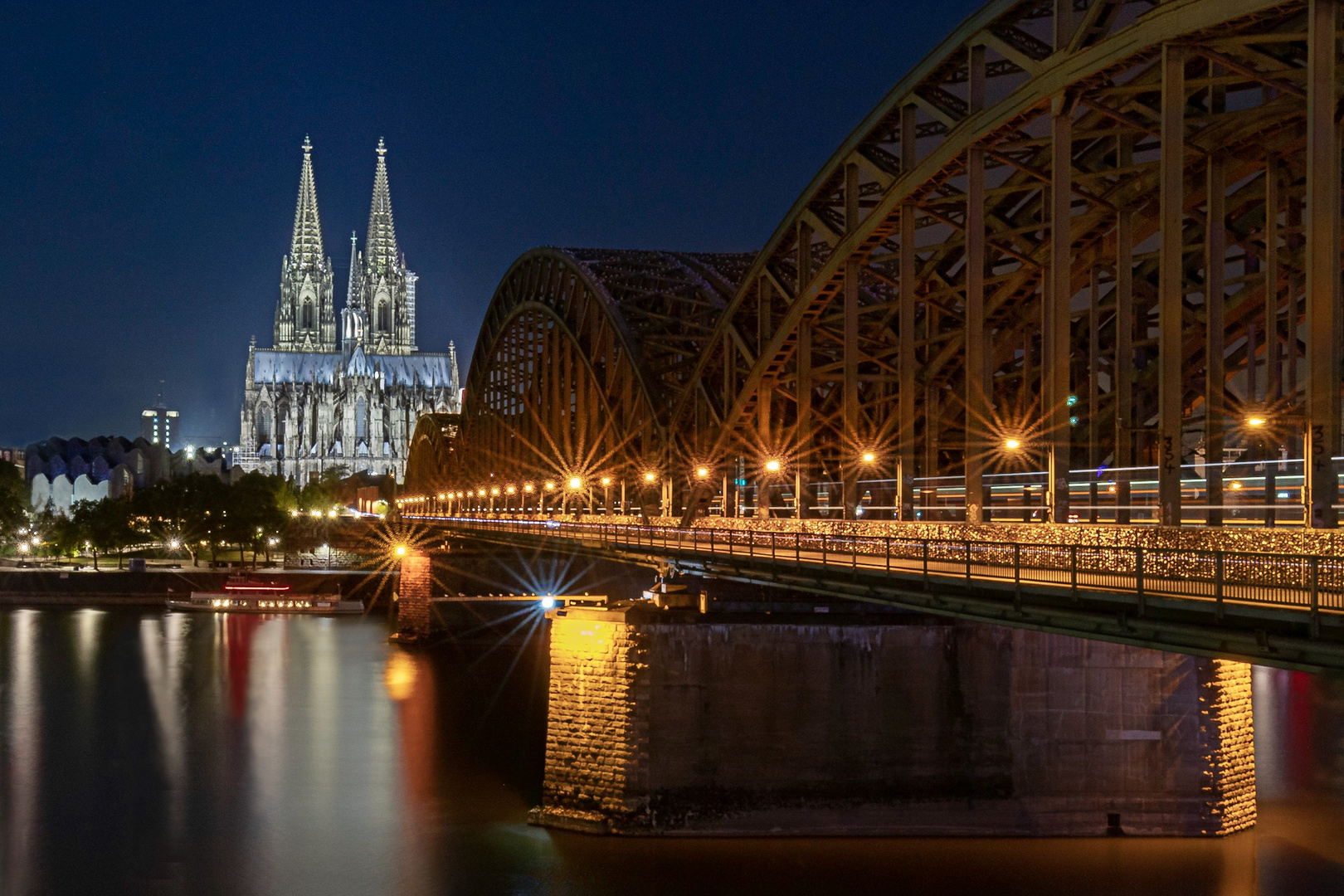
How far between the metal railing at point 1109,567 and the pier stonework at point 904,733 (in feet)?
7.86

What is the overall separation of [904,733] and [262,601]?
76.7 meters

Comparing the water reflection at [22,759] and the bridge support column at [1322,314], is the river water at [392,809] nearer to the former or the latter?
the water reflection at [22,759]

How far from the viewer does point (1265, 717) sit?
46375 mm

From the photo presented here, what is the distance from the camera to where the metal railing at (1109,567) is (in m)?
17.1

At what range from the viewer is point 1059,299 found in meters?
27.4

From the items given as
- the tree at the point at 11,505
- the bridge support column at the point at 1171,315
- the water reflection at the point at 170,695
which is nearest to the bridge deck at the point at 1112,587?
the bridge support column at the point at 1171,315

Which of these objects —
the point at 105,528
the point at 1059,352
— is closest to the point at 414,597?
the point at 105,528

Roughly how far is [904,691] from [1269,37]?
13743mm

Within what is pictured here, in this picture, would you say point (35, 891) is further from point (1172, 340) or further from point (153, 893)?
point (1172, 340)

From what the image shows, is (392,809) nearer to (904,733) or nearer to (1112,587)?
(904,733)

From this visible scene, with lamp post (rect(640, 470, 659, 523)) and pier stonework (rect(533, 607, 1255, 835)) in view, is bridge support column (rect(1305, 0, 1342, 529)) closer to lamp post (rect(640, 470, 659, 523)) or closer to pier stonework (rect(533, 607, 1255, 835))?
pier stonework (rect(533, 607, 1255, 835))

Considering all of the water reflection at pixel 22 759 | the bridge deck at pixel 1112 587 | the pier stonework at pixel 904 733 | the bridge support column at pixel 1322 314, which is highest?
the bridge support column at pixel 1322 314

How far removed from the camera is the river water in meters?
27.4

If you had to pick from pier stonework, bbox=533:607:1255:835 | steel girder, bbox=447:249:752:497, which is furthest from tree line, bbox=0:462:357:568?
pier stonework, bbox=533:607:1255:835
